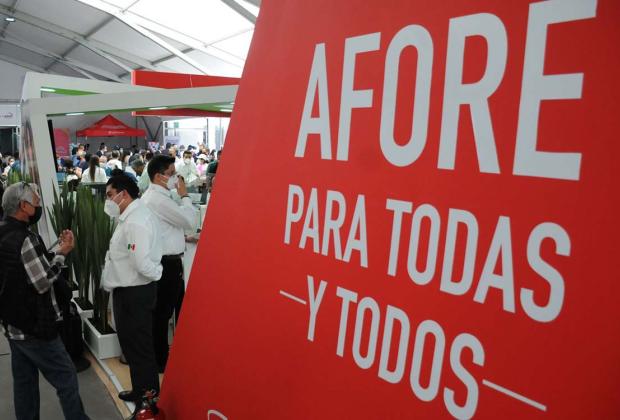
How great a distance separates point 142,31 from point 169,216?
11186 mm

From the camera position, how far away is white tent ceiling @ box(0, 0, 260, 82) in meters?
11.0

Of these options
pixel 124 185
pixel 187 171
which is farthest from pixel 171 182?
pixel 187 171

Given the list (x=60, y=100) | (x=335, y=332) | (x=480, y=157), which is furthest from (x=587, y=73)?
(x=60, y=100)

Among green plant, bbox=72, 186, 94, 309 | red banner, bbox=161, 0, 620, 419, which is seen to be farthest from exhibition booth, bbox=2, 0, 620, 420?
green plant, bbox=72, 186, 94, 309

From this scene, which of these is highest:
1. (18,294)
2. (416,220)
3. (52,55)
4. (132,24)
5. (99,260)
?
(52,55)

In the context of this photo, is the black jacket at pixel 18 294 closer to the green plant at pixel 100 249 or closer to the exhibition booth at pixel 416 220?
the exhibition booth at pixel 416 220

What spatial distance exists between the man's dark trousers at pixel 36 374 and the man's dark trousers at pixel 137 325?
32cm

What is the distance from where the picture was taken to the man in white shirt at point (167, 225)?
294 centimetres

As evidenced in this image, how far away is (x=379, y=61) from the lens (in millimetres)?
954

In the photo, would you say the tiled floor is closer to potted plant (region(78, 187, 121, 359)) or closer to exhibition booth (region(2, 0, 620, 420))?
potted plant (region(78, 187, 121, 359))

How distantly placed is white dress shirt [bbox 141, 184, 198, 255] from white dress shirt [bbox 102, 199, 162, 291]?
29cm

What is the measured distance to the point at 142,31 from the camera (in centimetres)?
1270

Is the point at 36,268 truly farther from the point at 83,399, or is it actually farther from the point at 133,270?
the point at 83,399

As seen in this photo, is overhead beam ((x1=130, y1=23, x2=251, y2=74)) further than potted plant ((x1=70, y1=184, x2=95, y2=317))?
Yes
